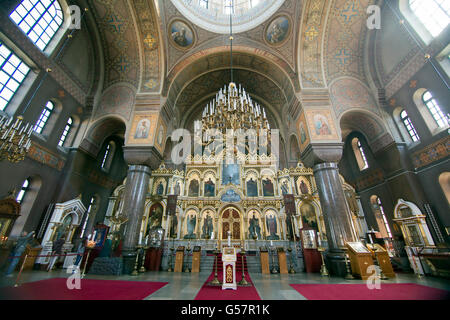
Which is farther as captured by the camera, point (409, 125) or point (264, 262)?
point (409, 125)

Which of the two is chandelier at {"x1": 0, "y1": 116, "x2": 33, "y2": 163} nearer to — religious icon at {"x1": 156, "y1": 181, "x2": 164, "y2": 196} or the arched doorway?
religious icon at {"x1": 156, "y1": 181, "x2": 164, "y2": 196}

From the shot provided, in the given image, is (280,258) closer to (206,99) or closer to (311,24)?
(311,24)

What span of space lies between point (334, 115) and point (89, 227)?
57.3ft

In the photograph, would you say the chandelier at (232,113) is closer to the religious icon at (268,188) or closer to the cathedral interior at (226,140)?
the cathedral interior at (226,140)

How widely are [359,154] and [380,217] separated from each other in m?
4.79

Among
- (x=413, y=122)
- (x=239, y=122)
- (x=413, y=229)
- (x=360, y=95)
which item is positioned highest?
(x=360, y=95)

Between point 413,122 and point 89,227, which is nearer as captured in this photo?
point 413,122

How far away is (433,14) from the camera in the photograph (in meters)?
8.66

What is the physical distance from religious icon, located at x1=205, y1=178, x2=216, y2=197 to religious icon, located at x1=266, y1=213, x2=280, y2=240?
4493 millimetres

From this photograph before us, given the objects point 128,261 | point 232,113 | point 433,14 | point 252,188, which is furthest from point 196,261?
point 433,14

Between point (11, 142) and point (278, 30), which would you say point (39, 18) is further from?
point (278, 30)

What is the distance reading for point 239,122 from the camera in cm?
819
